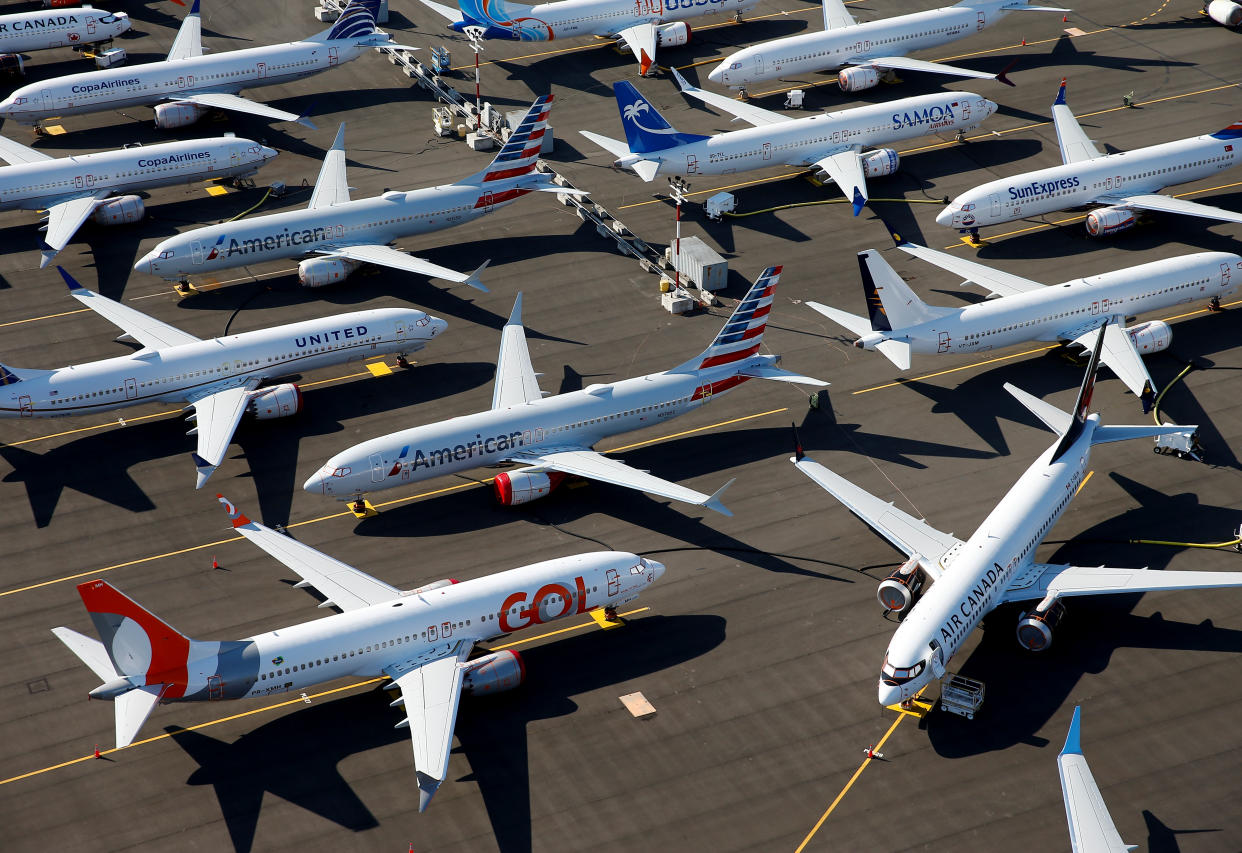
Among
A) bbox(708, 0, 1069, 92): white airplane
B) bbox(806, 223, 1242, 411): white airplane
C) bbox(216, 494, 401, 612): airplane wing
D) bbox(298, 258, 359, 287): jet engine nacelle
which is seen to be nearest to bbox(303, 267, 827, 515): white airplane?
bbox(216, 494, 401, 612): airplane wing

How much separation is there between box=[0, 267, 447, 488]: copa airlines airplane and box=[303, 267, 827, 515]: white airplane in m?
6.61

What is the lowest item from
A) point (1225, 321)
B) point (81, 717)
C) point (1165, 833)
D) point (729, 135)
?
point (1165, 833)

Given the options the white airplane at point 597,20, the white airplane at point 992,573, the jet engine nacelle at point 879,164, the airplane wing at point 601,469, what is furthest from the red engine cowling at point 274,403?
the jet engine nacelle at point 879,164

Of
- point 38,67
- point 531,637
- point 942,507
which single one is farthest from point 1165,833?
point 38,67

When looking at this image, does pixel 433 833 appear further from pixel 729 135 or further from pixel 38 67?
pixel 38 67

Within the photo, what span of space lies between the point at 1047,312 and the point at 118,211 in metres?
61.9

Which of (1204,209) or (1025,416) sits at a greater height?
(1204,209)

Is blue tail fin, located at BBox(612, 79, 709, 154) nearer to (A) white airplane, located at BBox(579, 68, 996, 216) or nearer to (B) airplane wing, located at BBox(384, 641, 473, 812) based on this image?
(A) white airplane, located at BBox(579, 68, 996, 216)

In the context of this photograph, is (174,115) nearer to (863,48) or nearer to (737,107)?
(737,107)

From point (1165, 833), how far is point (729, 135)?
58.1 meters

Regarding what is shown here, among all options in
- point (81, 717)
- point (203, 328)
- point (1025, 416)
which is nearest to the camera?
point (81, 717)

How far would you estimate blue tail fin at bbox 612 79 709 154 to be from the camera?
92.9 meters

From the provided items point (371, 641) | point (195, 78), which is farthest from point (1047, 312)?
point (195, 78)

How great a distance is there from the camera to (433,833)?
5303cm
